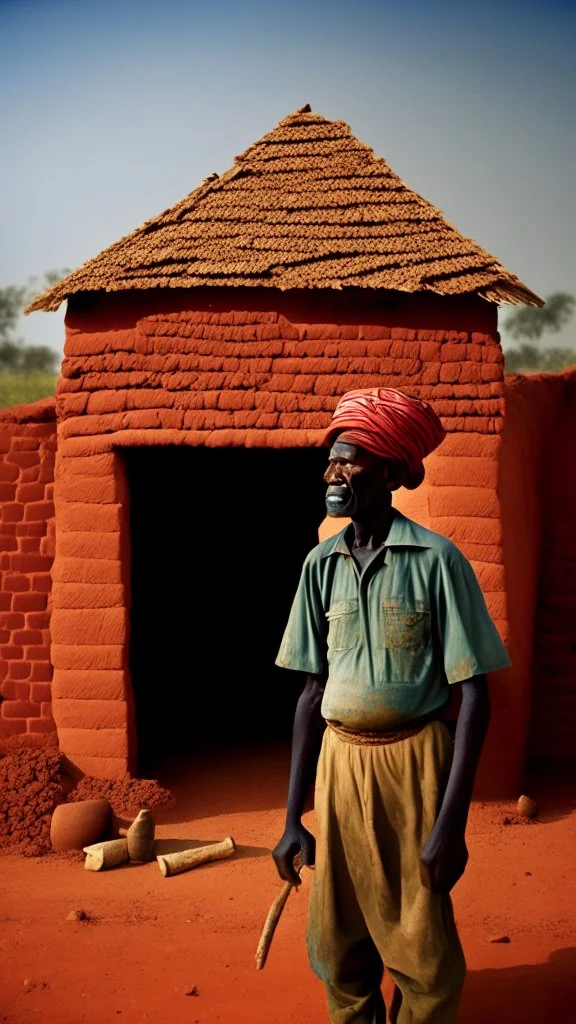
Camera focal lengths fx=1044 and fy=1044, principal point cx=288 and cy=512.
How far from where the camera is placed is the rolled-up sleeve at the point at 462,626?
299 centimetres

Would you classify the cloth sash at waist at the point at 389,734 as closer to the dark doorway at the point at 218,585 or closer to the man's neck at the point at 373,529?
the man's neck at the point at 373,529

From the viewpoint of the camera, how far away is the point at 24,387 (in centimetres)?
3256

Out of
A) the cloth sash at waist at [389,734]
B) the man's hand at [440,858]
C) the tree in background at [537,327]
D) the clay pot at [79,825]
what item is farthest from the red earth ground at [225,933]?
the tree in background at [537,327]

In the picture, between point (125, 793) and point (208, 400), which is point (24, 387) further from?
point (125, 793)

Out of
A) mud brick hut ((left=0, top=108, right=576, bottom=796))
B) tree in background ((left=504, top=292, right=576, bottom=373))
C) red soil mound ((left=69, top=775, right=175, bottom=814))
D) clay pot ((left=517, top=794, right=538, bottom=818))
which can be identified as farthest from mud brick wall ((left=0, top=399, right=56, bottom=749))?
tree in background ((left=504, top=292, right=576, bottom=373))

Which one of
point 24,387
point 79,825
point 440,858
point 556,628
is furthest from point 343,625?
point 24,387

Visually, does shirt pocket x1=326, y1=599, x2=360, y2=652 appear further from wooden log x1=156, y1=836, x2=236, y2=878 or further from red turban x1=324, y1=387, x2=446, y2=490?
wooden log x1=156, y1=836, x2=236, y2=878

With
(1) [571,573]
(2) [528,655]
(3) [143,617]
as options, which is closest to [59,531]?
Result: (3) [143,617]

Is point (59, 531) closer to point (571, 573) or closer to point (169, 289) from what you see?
point (169, 289)

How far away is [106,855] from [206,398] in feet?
9.70

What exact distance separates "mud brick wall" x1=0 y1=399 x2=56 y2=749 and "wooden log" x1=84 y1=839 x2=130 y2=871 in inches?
58.5

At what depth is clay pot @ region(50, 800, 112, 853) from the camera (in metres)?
6.32

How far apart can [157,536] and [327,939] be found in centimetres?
741

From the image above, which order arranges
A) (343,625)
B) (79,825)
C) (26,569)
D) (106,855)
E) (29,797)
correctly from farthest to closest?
(26,569) < (29,797) < (79,825) < (106,855) < (343,625)
